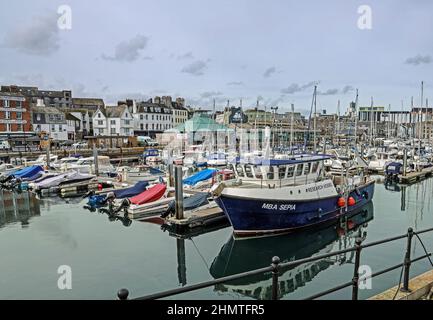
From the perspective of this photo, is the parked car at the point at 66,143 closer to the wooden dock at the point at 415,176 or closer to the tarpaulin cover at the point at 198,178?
the tarpaulin cover at the point at 198,178

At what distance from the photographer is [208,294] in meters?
12.0

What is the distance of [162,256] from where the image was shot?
15.5 m

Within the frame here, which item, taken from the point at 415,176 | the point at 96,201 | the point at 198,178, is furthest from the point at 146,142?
the point at 96,201

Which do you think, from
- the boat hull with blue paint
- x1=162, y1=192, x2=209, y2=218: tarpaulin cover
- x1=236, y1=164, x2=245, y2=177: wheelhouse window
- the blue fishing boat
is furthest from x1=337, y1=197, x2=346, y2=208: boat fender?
x1=162, y1=192, x2=209, y2=218: tarpaulin cover

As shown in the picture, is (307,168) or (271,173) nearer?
(271,173)

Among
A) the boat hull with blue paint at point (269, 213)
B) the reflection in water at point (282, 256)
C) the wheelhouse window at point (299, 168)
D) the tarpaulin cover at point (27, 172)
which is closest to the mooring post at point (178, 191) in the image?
the boat hull with blue paint at point (269, 213)

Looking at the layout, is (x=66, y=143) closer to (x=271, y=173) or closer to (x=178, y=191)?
(x=178, y=191)

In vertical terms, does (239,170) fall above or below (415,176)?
above

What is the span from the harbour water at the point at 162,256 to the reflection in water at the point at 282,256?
0.04m

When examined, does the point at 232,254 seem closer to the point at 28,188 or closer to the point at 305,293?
the point at 305,293

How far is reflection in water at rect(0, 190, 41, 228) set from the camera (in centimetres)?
2254

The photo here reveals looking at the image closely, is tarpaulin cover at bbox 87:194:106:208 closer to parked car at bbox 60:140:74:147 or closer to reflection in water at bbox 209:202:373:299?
reflection in water at bbox 209:202:373:299

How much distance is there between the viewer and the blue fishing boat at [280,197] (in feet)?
55.0

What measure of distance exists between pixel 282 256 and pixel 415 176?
29.4 metres
